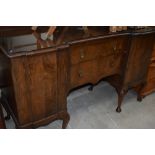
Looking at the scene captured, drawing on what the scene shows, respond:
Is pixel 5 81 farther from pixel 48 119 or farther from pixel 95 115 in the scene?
pixel 95 115

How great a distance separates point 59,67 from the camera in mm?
1382

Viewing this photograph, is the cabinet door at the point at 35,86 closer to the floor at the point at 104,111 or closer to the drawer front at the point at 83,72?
the drawer front at the point at 83,72

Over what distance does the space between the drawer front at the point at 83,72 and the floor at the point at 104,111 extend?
0.52 metres

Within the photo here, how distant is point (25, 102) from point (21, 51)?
37 cm

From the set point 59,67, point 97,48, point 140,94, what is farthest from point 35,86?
point 140,94

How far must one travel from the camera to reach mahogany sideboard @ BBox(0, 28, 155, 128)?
4.11 ft

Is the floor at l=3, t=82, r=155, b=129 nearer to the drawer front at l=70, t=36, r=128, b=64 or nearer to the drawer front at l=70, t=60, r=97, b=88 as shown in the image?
the drawer front at l=70, t=60, r=97, b=88

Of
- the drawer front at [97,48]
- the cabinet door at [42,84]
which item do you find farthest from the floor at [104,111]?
the drawer front at [97,48]

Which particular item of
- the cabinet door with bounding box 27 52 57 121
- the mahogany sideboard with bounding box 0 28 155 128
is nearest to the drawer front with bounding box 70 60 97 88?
the mahogany sideboard with bounding box 0 28 155 128

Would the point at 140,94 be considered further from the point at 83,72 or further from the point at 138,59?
the point at 83,72

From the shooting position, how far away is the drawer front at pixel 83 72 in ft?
5.14

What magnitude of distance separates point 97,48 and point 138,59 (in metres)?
0.51

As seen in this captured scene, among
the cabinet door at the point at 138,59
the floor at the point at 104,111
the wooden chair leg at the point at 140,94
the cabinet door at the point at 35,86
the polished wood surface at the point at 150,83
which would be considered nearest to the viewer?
the cabinet door at the point at 35,86
